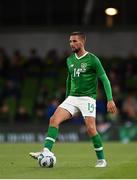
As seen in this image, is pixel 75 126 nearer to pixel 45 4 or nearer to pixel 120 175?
pixel 45 4

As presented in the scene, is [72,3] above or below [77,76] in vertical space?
above

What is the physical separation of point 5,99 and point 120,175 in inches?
633

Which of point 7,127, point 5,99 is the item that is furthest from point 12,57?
point 7,127

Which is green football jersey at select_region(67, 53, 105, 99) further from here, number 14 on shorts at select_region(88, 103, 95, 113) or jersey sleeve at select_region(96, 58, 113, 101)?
number 14 on shorts at select_region(88, 103, 95, 113)

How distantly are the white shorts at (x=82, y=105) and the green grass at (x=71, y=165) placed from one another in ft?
3.04

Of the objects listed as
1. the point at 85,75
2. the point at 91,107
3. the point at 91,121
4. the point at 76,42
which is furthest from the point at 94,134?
the point at 76,42

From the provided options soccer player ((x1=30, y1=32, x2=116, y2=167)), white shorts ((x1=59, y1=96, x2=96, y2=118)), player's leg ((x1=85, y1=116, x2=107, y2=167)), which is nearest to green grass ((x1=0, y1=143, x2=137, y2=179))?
player's leg ((x1=85, y1=116, x2=107, y2=167))

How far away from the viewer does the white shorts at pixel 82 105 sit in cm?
1335

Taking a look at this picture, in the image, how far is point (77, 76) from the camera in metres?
13.5

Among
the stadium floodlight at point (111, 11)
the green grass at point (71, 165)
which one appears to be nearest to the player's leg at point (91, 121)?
the green grass at point (71, 165)

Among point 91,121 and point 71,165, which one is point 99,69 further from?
point 71,165

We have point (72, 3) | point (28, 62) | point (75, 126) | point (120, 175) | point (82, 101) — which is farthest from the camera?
point (72, 3)

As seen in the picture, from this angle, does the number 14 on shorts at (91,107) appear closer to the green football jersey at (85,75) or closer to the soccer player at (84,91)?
the soccer player at (84,91)

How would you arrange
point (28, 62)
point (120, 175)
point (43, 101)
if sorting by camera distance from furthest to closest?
point (28, 62) → point (43, 101) → point (120, 175)
